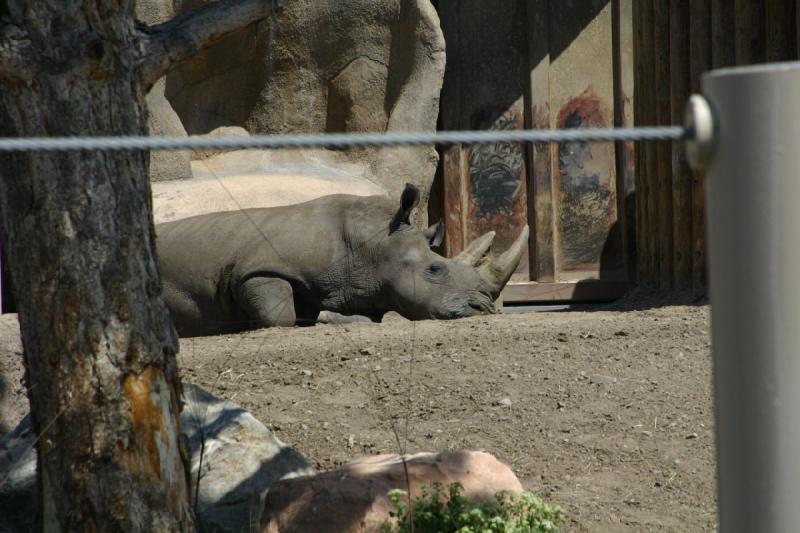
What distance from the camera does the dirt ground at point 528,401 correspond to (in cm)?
404

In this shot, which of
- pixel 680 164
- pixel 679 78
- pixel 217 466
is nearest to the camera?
pixel 217 466

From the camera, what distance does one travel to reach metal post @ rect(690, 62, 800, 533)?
1.46 m

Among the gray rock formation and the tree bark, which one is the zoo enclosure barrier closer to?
the tree bark

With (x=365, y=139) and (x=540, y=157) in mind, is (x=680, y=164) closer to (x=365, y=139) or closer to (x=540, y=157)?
(x=540, y=157)

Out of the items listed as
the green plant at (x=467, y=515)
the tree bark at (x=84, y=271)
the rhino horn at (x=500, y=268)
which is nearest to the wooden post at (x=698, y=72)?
the rhino horn at (x=500, y=268)

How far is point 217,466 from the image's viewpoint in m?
3.59

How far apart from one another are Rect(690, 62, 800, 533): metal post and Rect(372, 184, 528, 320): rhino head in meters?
6.84

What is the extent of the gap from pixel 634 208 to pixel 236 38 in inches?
161

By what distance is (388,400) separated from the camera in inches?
190

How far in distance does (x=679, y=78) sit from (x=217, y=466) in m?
5.83

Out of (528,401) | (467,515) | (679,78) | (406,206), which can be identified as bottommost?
(528,401)

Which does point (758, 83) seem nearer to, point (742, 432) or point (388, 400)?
point (742, 432)

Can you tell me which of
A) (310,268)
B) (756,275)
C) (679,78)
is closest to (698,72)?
(679,78)

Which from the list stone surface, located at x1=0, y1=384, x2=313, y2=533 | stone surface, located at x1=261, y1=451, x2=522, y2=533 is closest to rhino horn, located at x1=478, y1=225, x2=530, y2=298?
stone surface, located at x1=0, y1=384, x2=313, y2=533
